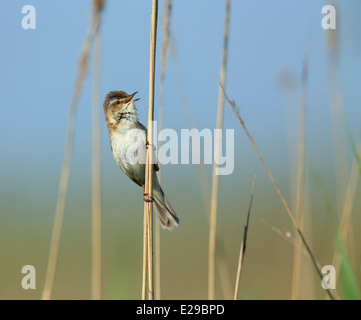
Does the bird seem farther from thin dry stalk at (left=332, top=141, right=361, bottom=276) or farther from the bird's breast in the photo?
thin dry stalk at (left=332, top=141, right=361, bottom=276)

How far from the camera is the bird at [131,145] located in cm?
297

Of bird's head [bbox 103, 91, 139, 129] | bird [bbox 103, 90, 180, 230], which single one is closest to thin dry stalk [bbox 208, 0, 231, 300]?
bird [bbox 103, 90, 180, 230]

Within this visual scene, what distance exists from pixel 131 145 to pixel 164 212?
0.53 meters

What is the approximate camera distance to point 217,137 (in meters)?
2.59

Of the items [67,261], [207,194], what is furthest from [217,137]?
[67,261]

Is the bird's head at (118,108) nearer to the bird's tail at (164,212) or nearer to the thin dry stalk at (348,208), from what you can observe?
the bird's tail at (164,212)

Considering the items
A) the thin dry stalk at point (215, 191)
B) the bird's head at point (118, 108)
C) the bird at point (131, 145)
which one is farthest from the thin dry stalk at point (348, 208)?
the bird's head at point (118, 108)

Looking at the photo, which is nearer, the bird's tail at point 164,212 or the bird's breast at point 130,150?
the bird's breast at point 130,150

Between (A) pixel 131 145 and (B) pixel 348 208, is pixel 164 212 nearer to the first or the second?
(A) pixel 131 145

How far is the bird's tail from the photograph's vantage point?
3.09 m

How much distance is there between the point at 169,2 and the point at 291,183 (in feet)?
5.19

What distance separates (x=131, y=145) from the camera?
9.75 feet
